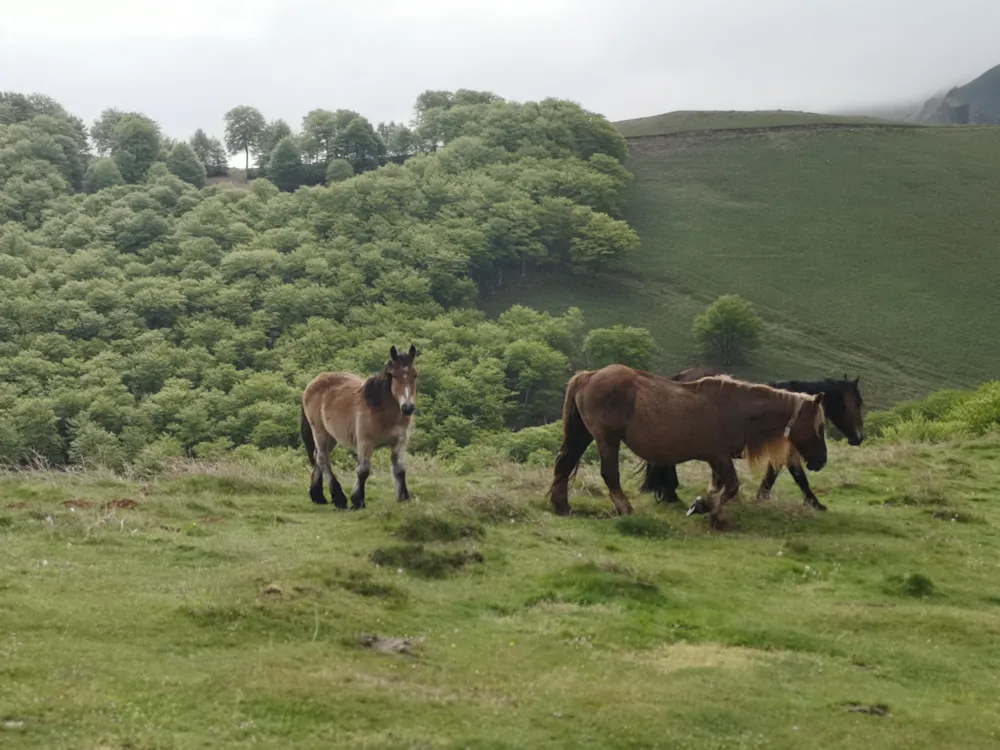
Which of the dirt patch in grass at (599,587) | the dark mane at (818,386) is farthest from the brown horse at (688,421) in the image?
the dirt patch in grass at (599,587)

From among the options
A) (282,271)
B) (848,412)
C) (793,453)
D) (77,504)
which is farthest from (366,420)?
(282,271)

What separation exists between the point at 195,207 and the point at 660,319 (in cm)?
6903

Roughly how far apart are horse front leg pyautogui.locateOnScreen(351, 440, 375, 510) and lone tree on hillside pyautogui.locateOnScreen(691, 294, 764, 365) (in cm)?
6723

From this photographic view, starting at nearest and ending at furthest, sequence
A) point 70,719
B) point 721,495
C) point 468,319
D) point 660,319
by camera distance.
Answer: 1. point 70,719
2. point 721,495
3. point 660,319
4. point 468,319

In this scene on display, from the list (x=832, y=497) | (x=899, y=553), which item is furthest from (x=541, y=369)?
(x=899, y=553)

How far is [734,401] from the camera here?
16641 mm

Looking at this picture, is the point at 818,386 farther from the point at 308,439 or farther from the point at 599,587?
the point at 308,439

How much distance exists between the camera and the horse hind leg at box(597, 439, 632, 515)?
1664 centimetres

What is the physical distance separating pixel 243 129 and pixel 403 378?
160892 millimetres

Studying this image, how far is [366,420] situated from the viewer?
16.6 m

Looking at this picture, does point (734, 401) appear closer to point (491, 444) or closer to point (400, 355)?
point (400, 355)

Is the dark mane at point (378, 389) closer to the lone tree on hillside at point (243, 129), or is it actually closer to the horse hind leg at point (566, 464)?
the horse hind leg at point (566, 464)

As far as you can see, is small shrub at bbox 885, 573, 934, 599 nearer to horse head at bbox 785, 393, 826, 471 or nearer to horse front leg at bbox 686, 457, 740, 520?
horse front leg at bbox 686, 457, 740, 520

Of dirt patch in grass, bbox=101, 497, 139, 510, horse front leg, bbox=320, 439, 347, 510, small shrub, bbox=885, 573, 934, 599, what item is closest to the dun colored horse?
small shrub, bbox=885, 573, 934, 599
